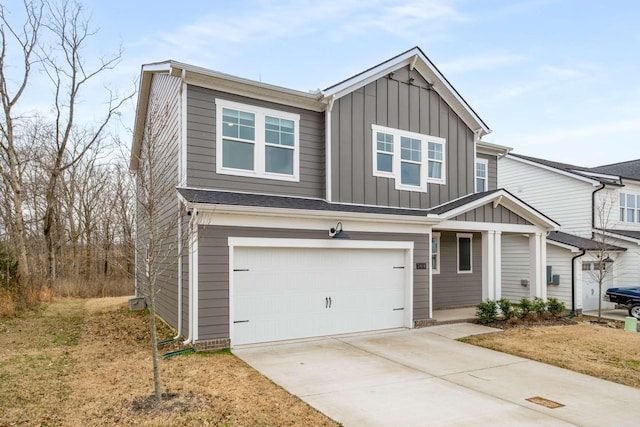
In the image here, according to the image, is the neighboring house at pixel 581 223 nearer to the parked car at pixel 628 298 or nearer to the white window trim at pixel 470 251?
the parked car at pixel 628 298

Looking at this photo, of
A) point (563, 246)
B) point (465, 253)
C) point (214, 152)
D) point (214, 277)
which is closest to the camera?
point (214, 277)

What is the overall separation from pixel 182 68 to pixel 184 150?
1685mm

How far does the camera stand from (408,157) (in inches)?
478

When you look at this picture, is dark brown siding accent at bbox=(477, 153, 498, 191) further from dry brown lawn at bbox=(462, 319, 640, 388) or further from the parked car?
the parked car

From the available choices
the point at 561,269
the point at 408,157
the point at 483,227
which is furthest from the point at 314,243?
the point at 561,269

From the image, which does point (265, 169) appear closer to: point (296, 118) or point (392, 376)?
point (296, 118)

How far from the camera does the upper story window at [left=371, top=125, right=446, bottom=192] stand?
38.2 ft

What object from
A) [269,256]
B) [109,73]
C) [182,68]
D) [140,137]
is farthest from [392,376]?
[109,73]

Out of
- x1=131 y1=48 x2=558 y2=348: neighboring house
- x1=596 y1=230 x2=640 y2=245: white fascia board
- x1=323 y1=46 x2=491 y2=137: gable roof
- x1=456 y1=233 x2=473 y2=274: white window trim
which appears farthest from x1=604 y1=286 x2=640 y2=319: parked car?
x1=323 y1=46 x2=491 y2=137: gable roof

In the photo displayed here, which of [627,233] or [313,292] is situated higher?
[627,233]

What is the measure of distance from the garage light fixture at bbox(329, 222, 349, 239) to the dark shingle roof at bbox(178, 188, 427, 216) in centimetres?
38

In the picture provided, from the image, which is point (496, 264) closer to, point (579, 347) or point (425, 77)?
point (579, 347)

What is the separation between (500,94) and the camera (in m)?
23.0

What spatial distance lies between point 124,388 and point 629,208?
70.9 ft
